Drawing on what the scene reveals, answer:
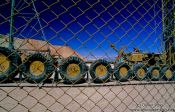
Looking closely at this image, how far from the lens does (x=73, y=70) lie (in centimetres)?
830

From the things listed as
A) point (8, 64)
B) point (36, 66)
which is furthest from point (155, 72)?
point (8, 64)

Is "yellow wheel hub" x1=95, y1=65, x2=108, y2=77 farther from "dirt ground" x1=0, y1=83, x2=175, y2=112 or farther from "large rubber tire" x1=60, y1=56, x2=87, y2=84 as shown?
"dirt ground" x1=0, y1=83, x2=175, y2=112

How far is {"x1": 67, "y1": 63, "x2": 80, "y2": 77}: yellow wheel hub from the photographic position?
8.20m

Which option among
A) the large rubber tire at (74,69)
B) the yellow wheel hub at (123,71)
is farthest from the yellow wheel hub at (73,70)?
the yellow wheel hub at (123,71)

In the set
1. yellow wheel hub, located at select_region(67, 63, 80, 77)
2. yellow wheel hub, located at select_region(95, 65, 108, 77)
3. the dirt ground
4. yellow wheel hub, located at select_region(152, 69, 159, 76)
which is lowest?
yellow wheel hub, located at select_region(152, 69, 159, 76)

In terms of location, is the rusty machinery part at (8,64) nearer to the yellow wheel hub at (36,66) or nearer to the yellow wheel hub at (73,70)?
the yellow wheel hub at (36,66)

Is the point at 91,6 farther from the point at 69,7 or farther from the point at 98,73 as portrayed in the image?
the point at 98,73

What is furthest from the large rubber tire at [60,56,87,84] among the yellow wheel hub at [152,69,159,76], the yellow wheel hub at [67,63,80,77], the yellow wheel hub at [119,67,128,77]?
the yellow wheel hub at [152,69,159,76]

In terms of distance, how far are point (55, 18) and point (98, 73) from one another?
749 cm

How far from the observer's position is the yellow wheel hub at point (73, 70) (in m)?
8.20

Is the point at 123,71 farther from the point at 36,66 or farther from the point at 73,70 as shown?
the point at 36,66

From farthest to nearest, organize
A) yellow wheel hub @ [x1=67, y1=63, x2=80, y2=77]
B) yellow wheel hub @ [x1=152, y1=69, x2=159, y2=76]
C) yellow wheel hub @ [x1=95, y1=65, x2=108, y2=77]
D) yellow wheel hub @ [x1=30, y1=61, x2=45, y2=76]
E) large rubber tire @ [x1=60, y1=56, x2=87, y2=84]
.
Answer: yellow wheel hub @ [x1=152, y1=69, x2=159, y2=76], yellow wheel hub @ [x1=95, y1=65, x2=108, y2=77], yellow wheel hub @ [x1=67, y1=63, x2=80, y2=77], large rubber tire @ [x1=60, y1=56, x2=87, y2=84], yellow wheel hub @ [x1=30, y1=61, x2=45, y2=76]

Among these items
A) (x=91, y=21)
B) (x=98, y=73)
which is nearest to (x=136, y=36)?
(x=91, y=21)

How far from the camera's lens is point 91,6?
1827 millimetres
